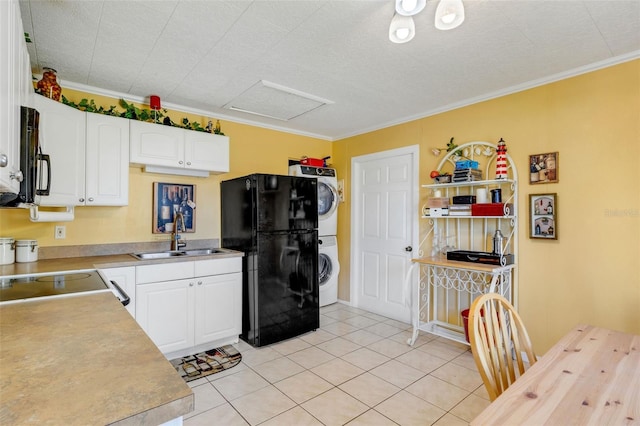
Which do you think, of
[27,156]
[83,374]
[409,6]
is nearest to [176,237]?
[27,156]

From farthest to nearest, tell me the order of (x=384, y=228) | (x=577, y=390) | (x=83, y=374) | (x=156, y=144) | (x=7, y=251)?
1. (x=384, y=228)
2. (x=156, y=144)
3. (x=7, y=251)
4. (x=577, y=390)
5. (x=83, y=374)

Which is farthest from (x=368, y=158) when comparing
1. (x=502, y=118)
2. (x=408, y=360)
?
(x=408, y=360)

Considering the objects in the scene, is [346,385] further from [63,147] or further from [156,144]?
[63,147]

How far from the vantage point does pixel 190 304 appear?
9.18 ft

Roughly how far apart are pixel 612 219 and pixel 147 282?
11.7 ft

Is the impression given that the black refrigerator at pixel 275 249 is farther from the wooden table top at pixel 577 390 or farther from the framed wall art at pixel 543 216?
the wooden table top at pixel 577 390

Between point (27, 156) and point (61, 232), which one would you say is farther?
point (61, 232)

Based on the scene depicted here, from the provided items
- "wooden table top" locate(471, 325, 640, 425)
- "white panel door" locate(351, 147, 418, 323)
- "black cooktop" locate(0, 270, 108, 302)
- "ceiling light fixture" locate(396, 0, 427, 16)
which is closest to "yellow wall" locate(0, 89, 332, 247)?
"black cooktop" locate(0, 270, 108, 302)

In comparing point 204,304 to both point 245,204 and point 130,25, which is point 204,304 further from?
point 130,25

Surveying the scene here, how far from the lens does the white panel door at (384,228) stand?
146 inches

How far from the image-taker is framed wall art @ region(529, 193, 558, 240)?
2.56 m

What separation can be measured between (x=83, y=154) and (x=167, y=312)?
1.43m

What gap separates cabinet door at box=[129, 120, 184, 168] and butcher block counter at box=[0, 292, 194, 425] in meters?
1.89

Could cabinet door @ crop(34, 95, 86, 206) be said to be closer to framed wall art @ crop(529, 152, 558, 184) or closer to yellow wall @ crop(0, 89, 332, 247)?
yellow wall @ crop(0, 89, 332, 247)
